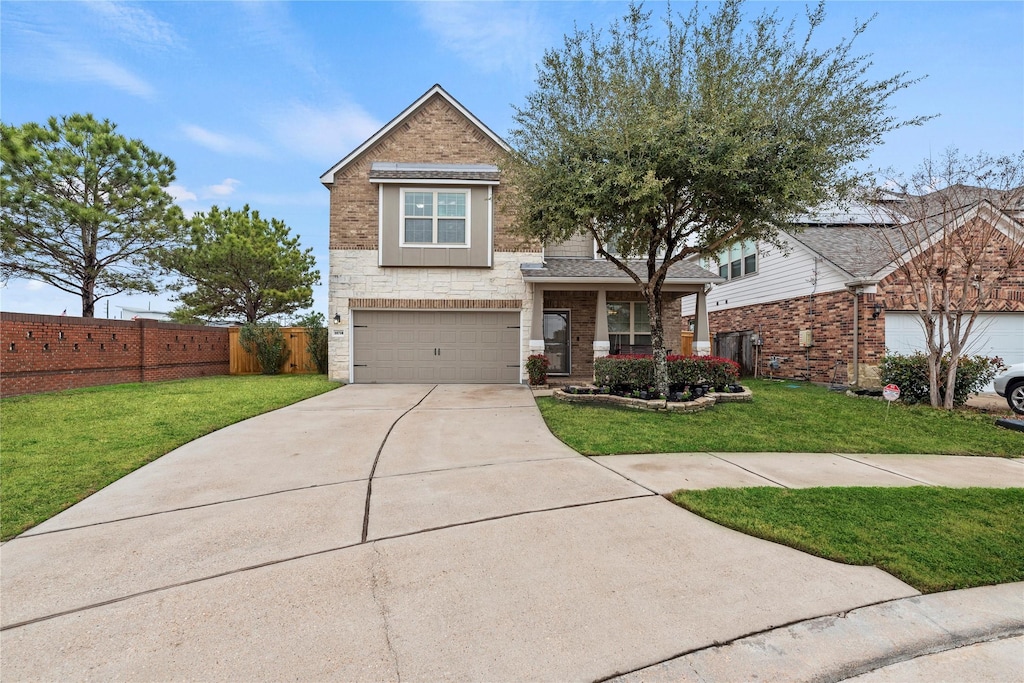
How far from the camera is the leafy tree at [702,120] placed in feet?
23.4

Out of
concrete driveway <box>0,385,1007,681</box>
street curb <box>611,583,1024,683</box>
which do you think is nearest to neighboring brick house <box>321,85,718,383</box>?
concrete driveway <box>0,385,1007,681</box>

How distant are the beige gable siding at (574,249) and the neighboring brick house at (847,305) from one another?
13.0 ft

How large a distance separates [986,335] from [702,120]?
11910 mm

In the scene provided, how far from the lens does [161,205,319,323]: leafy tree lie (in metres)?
21.5

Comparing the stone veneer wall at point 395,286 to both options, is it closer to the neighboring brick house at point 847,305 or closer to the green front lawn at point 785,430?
the green front lawn at point 785,430

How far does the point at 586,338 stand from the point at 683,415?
5.92 metres

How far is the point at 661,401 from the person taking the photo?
28.6 ft

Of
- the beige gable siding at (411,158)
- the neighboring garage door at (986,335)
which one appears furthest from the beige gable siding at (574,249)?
the neighboring garage door at (986,335)

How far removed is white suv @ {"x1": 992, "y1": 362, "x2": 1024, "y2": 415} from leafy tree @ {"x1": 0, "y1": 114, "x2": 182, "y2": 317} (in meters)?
24.5

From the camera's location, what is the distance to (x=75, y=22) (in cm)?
829

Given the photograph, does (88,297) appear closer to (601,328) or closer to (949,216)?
(601,328)

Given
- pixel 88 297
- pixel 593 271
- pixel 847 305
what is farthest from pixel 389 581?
pixel 88 297

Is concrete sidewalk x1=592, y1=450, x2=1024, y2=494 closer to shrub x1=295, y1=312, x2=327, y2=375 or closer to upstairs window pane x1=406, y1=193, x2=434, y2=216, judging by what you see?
upstairs window pane x1=406, y1=193, x2=434, y2=216

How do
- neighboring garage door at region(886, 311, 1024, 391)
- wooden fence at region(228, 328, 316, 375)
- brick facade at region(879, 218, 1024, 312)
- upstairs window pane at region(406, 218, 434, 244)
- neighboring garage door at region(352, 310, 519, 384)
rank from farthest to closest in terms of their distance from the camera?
wooden fence at region(228, 328, 316, 375), neighboring garage door at region(352, 310, 519, 384), upstairs window pane at region(406, 218, 434, 244), neighboring garage door at region(886, 311, 1024, 391), brick facade at region(879, 218, 1024, 312)
